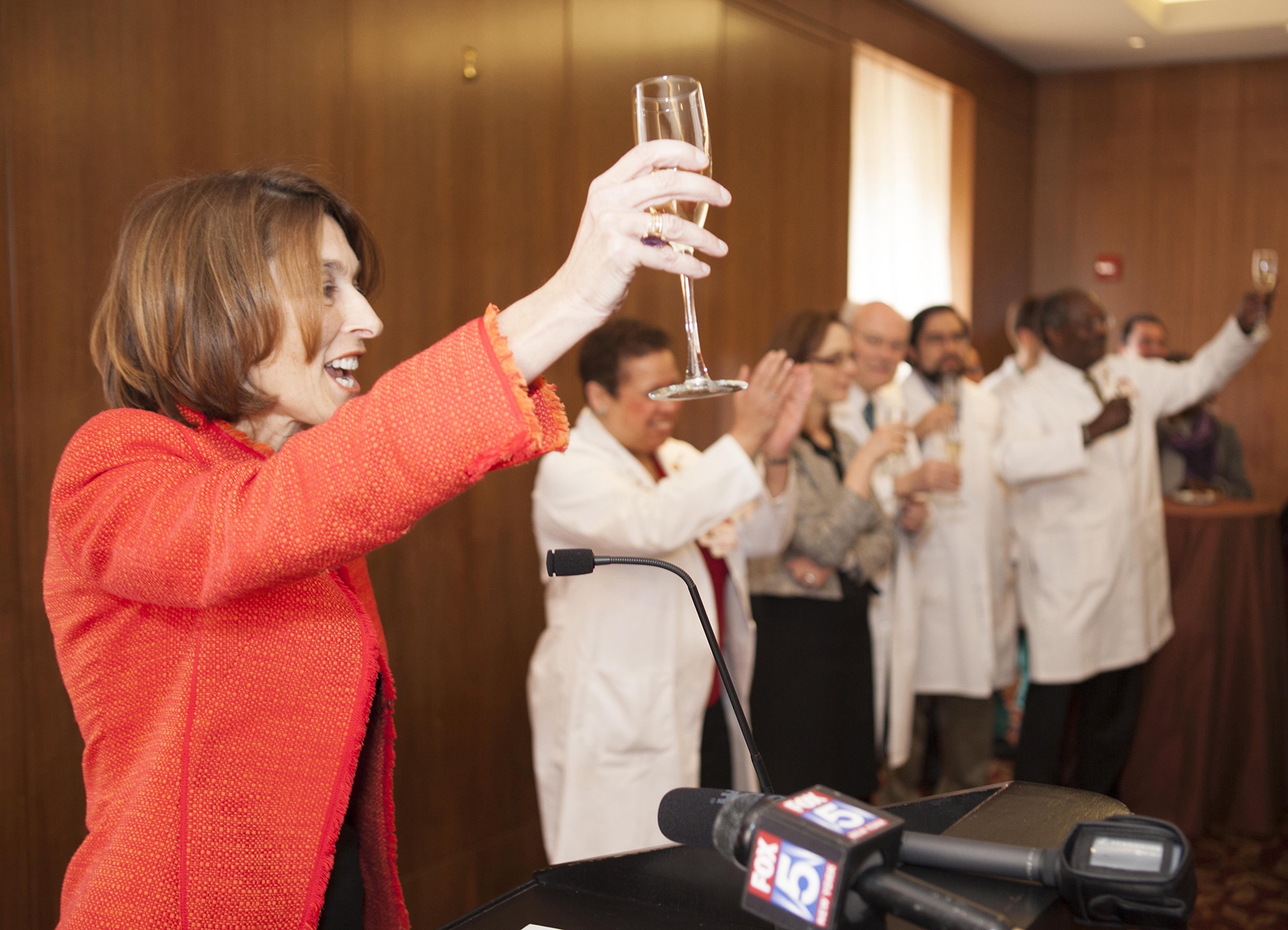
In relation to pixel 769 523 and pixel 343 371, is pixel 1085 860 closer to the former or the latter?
pixel 343 371

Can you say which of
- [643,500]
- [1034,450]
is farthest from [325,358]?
[1034,450]

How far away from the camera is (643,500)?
2.30 metres

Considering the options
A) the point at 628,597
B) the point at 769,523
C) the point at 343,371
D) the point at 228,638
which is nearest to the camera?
the point at 228,638

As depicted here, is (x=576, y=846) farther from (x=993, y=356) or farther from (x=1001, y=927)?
(x=993, y=356)

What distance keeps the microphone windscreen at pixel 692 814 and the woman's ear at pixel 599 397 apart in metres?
1.76

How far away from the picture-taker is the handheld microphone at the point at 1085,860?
652mm

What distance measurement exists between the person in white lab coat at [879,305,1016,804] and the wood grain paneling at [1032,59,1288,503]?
13.2 ft

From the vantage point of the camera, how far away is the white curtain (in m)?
5.62

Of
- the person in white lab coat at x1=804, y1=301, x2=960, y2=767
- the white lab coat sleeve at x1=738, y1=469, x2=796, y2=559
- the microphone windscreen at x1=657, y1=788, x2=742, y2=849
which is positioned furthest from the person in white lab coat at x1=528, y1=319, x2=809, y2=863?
the microphone windscreen at x1=657, y1=788, x2=742, y2=849

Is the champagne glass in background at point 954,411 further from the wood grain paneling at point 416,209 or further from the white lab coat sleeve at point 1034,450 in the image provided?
the wood grain paneling at point 416,209

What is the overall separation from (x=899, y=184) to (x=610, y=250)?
219 inches

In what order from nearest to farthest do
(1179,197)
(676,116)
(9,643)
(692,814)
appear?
(692,814)
(676,116)
(9,643)
(1179,197)

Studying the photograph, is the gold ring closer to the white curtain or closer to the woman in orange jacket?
the woman in orange jacket

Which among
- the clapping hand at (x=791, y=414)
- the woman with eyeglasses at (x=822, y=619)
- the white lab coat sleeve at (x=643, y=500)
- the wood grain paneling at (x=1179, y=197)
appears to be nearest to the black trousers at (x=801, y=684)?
the woman with eyeglasses at (x=822, y=619)
